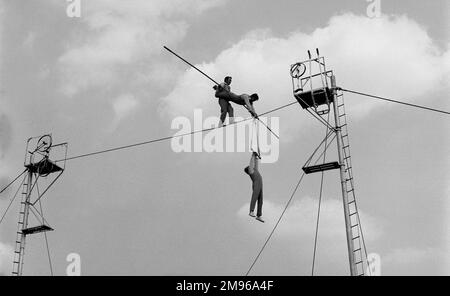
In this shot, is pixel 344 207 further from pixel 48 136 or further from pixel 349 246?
pixel 48 136

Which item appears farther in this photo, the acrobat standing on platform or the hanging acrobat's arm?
the acrobat standing on platform

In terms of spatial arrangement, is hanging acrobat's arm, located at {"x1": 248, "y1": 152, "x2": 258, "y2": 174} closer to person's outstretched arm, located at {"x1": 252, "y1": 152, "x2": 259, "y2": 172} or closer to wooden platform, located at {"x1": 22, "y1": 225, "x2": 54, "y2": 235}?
person's outstretched arm, located at {"x1": 252, "y1": 152, "x2": 259, "y2": 172}

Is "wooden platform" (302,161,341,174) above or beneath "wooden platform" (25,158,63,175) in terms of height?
beneath

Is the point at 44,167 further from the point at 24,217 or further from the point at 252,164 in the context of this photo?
the point at 252,164

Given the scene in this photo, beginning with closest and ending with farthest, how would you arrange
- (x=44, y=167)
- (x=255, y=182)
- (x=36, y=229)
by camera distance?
(x=255, y=182) < (x=36, y=229) < (x=44, y=167)

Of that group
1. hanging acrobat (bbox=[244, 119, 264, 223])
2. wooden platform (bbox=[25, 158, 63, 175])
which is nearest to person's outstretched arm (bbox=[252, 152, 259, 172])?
hanging acrobat (bbox=[244, 119, 264, 223])

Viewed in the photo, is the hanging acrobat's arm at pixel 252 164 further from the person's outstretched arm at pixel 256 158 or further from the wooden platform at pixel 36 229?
the wooden platform at pixel 36 229

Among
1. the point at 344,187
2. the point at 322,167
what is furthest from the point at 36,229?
the point at 344,187

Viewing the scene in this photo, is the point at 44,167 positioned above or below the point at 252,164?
above

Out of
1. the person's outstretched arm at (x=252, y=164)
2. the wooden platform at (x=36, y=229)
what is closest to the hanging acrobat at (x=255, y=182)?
the person's outstretched arm at (x=252, y=164)
